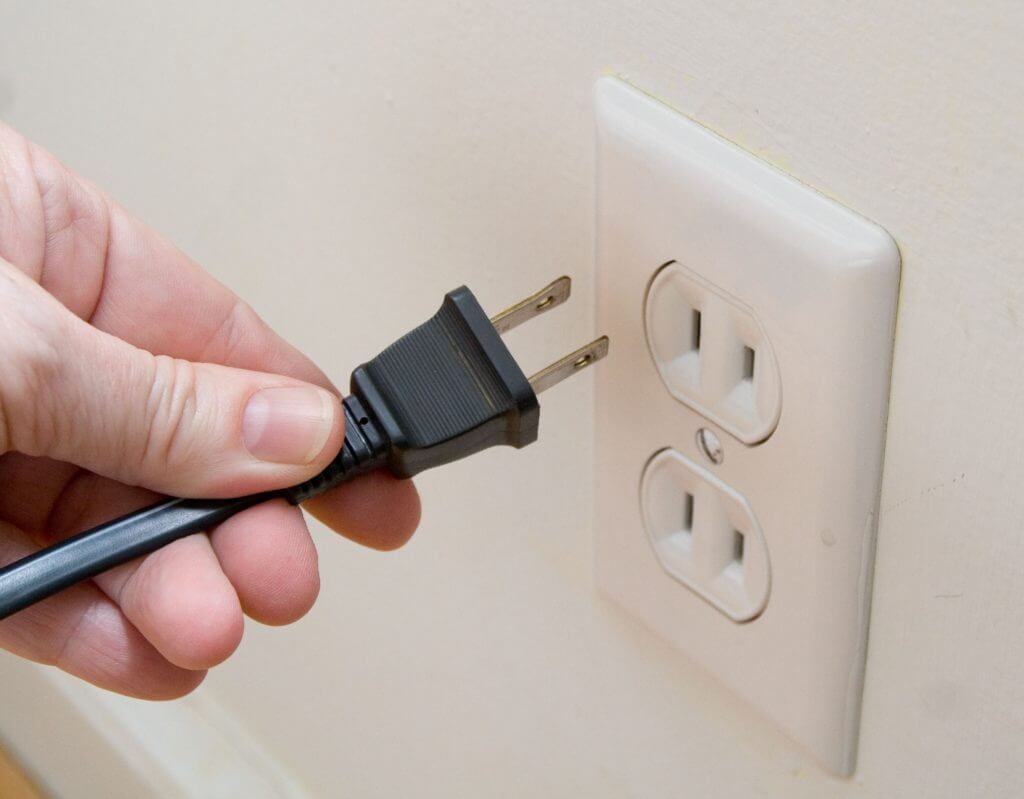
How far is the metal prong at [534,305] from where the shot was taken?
350 mm

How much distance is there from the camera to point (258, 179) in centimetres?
47

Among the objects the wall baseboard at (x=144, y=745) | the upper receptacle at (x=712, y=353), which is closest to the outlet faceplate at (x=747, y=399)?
the upper receptacle at (x=712, y=353)

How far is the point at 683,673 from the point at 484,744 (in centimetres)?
15

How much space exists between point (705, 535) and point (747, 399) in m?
0.05

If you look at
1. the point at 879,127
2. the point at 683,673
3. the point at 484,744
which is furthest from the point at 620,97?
the point at 484,744

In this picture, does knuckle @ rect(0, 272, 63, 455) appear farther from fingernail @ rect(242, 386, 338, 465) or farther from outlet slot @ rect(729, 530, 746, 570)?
outlet slot @ rect(729, 530, 746, 570)

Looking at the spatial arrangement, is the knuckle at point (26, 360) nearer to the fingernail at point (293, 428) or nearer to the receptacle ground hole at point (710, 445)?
the fingernail at point (293, 428)

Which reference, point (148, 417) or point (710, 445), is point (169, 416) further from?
point (710, 445)

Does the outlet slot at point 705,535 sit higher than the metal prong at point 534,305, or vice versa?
the metal prong at point 534,305

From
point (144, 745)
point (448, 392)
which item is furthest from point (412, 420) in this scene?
point (144, 745)

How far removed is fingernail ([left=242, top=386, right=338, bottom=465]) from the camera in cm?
34

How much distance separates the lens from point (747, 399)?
0.32 meters

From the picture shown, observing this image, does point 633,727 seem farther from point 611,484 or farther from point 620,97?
point 620,97

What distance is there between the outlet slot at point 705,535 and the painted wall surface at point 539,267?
0.11ft
